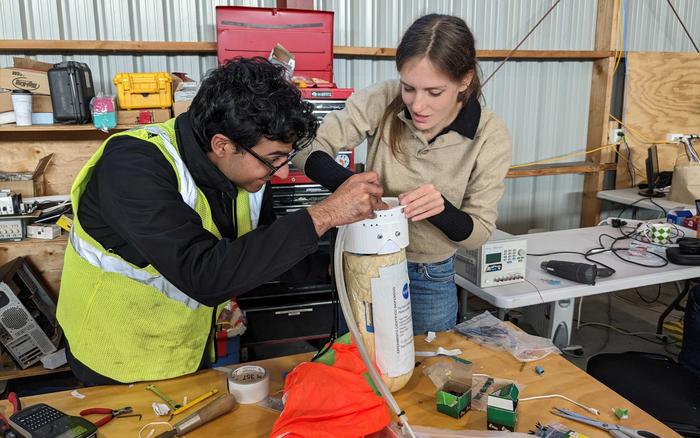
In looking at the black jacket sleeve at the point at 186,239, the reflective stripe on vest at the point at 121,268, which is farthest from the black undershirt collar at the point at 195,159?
the reflective stripe on vest at the point at 121,268

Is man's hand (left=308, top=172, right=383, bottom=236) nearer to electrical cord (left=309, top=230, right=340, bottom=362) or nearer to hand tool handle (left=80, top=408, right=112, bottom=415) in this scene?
electrical cord (left=309, top=230, right=340, bottom=362)

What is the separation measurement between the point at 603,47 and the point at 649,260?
Answer: 2101 mm

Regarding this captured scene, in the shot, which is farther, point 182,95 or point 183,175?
point 182,95

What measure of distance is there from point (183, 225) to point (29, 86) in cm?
203

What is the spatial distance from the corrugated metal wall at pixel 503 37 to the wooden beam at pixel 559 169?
0.32 feet

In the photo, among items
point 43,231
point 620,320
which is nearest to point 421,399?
point 43,231

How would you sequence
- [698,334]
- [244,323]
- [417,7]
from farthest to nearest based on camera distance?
[417,7] < [244,323] < [698,334]

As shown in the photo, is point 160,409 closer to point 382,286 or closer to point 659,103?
point 382,286

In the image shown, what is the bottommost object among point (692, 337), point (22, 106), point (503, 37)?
point (692, 337)

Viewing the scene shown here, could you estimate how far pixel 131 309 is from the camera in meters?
1.10

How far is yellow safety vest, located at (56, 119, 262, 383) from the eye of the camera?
1064mm

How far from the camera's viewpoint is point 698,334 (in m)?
1.76

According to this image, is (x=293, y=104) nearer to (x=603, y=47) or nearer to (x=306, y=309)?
(x=306, y=309)

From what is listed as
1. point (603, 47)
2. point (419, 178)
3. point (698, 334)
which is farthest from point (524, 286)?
point (603, 47)
